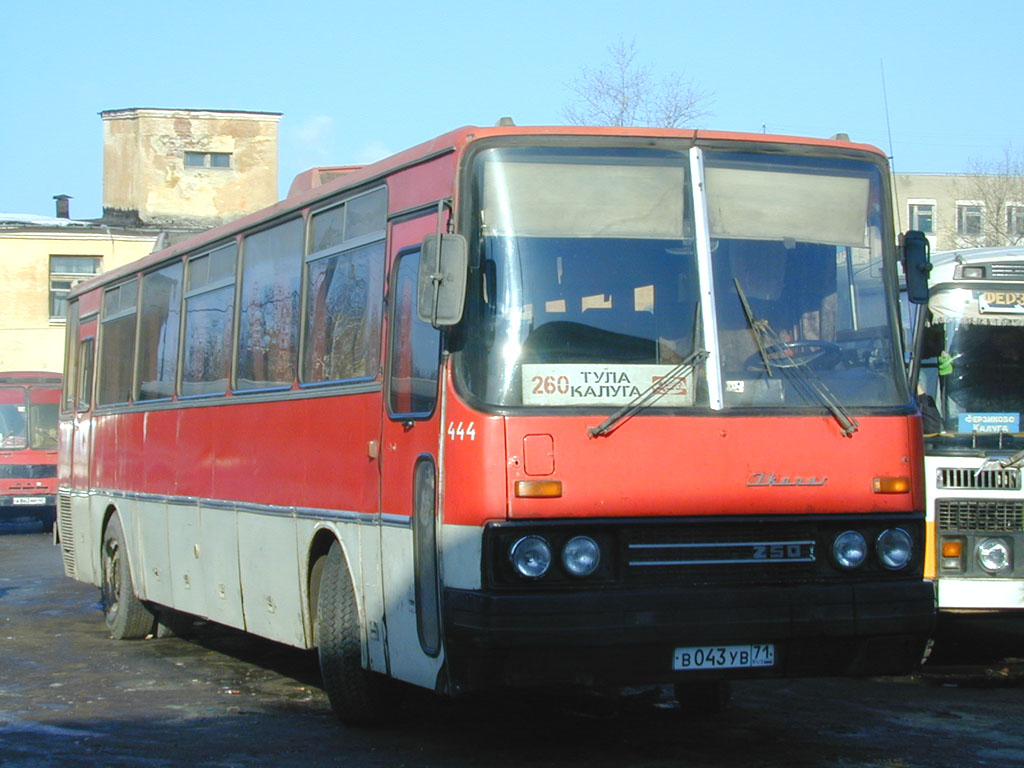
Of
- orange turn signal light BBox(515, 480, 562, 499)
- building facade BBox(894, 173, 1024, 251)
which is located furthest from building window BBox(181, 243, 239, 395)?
building facade BBox(894, 173, 1024, 251)

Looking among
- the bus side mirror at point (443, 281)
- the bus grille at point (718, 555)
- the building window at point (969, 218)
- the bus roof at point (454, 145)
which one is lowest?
the bus grille at point (718, 555)

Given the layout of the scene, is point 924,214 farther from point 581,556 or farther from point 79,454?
point 581,556

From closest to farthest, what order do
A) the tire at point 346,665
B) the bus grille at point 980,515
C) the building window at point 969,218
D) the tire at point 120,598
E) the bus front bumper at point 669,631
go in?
the bus front bumper at point 669,631 < the tire at point 346,665 < the bus grille at point 980,515 < the tire at point 120,598 < the building window at point 969,218

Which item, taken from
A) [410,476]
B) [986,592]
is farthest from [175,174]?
[410,476]

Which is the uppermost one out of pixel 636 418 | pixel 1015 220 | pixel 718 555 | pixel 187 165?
pixel 187 165

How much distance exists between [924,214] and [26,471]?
145ft

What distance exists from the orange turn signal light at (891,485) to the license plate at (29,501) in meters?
29.7

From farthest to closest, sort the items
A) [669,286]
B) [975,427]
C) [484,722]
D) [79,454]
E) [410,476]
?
[79,454], [975,427], [484,722], [410,476], [669,286]

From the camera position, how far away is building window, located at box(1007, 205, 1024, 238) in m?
53.7

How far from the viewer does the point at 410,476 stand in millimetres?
8000

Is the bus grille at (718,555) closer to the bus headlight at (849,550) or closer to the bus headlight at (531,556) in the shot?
the bus headlight at (849,550)

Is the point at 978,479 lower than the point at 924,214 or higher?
lower

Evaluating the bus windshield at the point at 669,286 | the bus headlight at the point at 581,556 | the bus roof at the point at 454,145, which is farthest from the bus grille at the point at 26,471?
the bus headlight at the point at 581,556

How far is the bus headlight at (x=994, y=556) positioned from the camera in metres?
11.0
